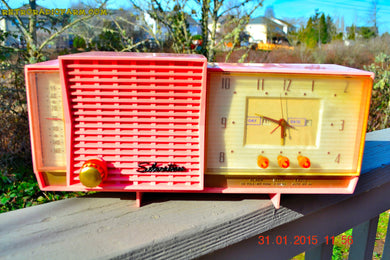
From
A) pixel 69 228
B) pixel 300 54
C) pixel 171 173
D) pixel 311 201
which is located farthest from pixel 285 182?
pixel 300 54

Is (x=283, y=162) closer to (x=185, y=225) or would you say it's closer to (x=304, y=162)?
(x=304, y=162)

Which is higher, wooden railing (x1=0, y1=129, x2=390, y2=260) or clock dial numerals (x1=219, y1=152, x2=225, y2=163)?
clock dial numerals (x1=219, y1=152, x2=225, y2=163)

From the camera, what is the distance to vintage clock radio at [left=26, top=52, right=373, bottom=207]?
2.18ft

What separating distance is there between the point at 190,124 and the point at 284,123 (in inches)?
9.0

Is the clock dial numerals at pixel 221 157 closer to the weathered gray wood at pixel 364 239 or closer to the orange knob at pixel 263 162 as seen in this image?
the orange knob at pixel 263 162

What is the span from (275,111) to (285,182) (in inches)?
7.3

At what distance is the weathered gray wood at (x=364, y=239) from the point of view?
111 cm

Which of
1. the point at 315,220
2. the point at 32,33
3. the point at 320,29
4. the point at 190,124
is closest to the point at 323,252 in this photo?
the point at 315,220

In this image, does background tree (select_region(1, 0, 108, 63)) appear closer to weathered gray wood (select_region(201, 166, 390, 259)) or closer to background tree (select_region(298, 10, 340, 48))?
weathered gray wood (select_region(201, 166, 390, 259))

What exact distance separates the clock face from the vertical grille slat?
0.05m

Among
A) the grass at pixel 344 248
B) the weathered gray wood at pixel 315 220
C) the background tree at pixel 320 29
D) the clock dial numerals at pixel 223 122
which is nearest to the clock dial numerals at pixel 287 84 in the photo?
the clock dial numerals at pixel 223 122

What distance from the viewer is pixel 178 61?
663mm

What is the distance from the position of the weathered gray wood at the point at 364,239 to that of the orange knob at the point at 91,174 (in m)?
0.98

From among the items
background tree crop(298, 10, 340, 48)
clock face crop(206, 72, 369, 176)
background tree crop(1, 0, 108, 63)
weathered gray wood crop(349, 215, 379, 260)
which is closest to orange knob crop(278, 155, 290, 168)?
clock face crop(206, 72, 369, 176)
